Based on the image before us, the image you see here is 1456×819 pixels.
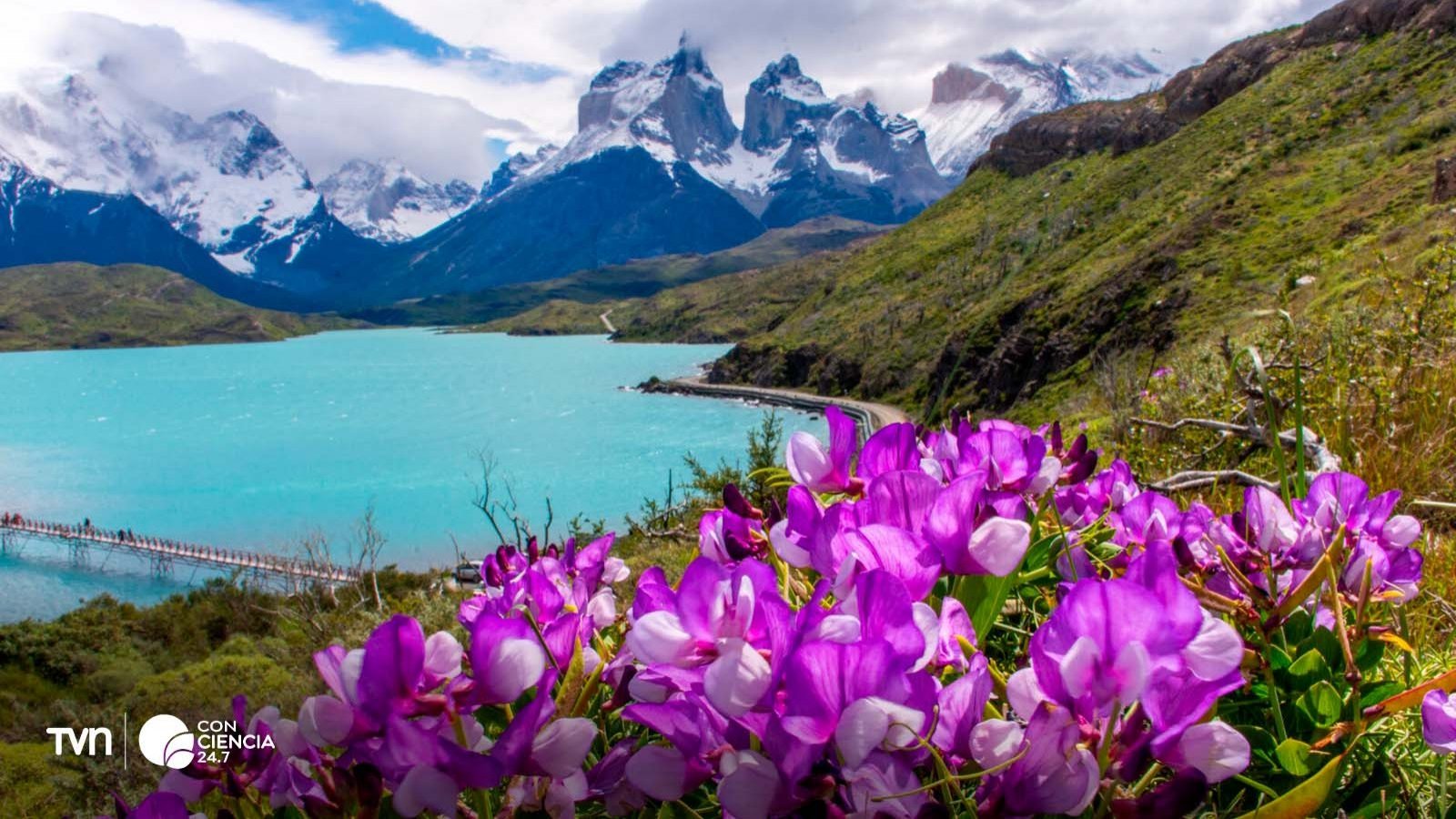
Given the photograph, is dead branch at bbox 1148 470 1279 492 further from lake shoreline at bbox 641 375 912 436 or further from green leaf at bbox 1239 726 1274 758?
lake shoreline at bbox 641 375 912 436

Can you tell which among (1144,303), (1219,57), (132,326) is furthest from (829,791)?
(132,326)

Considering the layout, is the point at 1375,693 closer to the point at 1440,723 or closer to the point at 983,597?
the point at 1440,723

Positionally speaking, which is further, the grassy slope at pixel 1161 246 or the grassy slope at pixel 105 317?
the grassy slope at pixel 105 317

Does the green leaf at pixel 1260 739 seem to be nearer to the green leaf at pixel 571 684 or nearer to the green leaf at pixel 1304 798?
the green leaf at pixel 1304 798

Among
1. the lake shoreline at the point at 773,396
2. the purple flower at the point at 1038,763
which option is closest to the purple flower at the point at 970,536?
the purple flower at the point at 1038,763

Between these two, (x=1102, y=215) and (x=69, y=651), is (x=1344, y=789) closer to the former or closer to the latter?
(x=69, y=651)

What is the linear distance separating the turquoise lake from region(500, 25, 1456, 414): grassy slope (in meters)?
13.1

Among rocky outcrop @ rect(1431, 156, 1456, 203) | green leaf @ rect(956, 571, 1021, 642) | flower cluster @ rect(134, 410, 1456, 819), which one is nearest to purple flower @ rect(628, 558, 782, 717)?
flower cluster @ rect(134, 410, 1456, 819)

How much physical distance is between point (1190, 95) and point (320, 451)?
256 ft

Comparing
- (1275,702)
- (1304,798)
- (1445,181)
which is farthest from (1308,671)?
(1445,181)

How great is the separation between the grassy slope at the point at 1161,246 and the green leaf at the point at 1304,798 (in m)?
3.94

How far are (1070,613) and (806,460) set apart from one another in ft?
1.66

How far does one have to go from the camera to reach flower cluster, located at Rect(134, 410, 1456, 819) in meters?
0.67

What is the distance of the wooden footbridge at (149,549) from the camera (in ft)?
123
